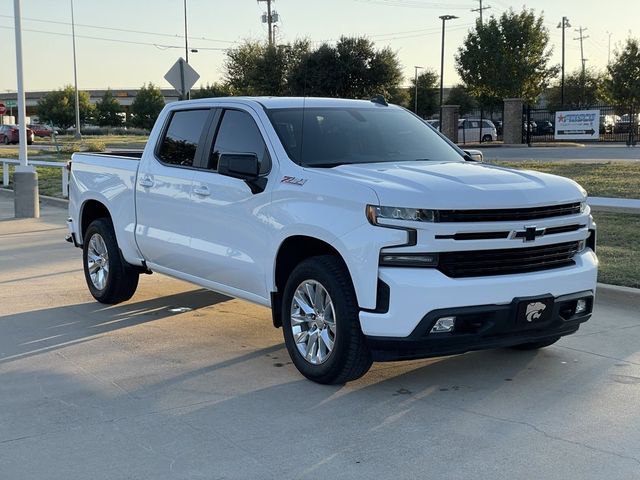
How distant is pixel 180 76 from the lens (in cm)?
1454

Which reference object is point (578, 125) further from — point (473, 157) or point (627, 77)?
point (473, 157)

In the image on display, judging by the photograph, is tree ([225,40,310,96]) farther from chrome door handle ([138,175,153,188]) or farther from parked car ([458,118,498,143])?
chrome door handle ([138,175,153,188])

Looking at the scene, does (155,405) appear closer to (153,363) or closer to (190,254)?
(153,363)

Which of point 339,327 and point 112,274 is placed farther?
point 112,274

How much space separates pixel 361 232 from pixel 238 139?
187cm

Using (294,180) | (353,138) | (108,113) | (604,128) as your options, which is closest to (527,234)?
(294,180)

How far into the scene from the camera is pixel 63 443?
4.39m

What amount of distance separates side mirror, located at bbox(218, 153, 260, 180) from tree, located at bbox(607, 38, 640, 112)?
40349mm

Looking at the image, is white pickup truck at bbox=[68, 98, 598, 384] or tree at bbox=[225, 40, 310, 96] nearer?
white pickup truck at bbox=[68, 98, 598, 384]

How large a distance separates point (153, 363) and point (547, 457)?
303 cm

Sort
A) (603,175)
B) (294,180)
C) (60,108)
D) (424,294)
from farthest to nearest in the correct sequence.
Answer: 1. (60,108)
2. (603,175)
3. (294,180)
4. (424,294)

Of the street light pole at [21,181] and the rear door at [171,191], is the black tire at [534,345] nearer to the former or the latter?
the rear door at [171,191]

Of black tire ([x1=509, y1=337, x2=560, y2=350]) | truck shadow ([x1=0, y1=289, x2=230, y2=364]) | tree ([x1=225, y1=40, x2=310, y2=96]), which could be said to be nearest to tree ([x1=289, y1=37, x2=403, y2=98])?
Answer: tree ([x1=225, y1=40, x2=310, y2=96])

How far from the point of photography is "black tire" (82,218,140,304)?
25.4 feet
